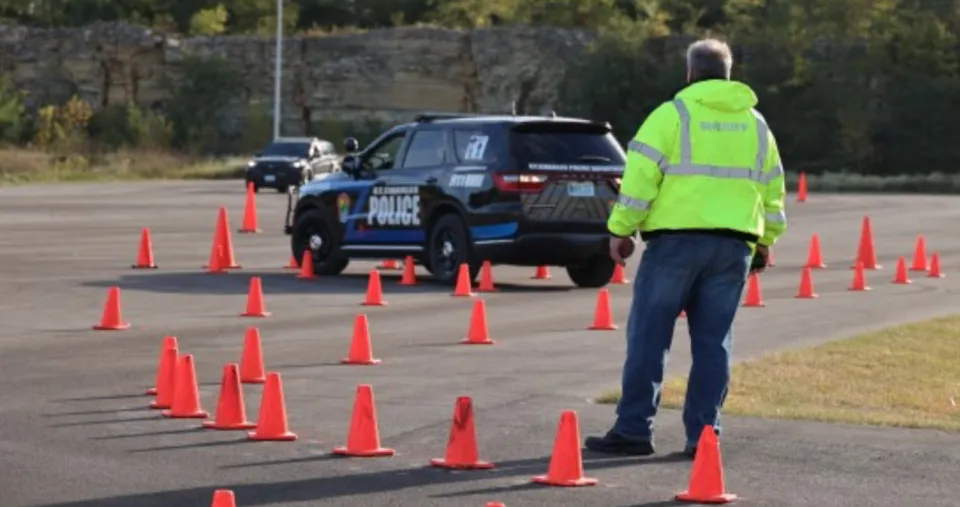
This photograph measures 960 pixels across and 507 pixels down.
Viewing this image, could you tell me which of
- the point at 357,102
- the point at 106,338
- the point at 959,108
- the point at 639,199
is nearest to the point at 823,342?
the point at 106,338

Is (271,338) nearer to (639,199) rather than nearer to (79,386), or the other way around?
(79,386)

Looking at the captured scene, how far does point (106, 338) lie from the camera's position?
1716 centimetres

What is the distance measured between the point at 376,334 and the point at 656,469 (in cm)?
739

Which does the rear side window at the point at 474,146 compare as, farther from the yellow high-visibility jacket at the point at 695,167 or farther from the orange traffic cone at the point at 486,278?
the yellow high-visibility jacket at the point at 695,167

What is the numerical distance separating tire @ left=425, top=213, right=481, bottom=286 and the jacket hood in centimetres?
1252

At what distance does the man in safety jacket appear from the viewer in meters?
10.8

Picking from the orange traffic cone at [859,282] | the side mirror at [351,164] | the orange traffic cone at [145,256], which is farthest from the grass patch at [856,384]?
the orange traffic cone at [145,256]

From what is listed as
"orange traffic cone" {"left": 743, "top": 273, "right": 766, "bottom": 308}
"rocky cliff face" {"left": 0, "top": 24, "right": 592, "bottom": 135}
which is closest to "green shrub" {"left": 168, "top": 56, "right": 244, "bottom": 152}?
"rocky cliff face" {"left": 0, "top": 24, "right": 592, "bottom": 135}

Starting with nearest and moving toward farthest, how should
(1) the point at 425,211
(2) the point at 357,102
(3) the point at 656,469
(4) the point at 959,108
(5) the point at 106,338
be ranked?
(3) the point at 656,469 < (5) the point at 106,338 < (1) the point at 425,211 < (4) the point at 959,108 < (2) the point at 357,102

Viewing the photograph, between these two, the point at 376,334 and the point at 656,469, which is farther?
the point at 376,334

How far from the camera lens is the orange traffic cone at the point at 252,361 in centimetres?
1398

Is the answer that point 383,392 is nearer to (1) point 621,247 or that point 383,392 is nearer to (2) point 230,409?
A: (2) point 230,409

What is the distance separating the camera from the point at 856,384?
14477 mm

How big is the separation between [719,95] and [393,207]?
13.8m
